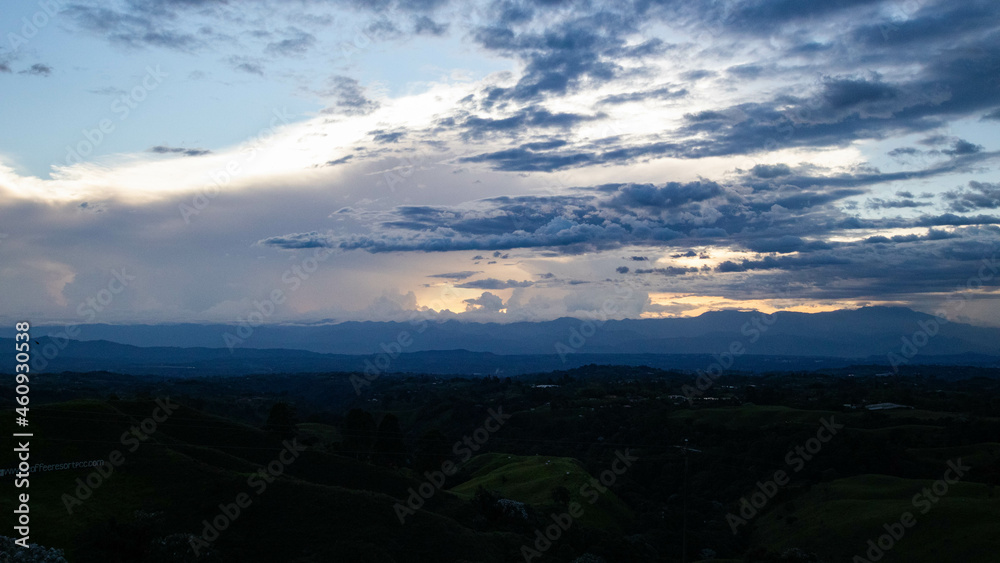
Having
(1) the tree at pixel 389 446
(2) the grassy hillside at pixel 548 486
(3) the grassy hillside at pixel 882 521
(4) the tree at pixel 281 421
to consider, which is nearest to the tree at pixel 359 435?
(1) the tree at pixel 389 446

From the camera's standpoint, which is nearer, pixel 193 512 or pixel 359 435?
pixel 193 512

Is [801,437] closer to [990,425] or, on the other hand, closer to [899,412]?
[990,425]

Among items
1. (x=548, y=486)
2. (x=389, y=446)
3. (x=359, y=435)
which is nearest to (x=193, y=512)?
(x=389, y=446)

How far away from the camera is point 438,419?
180375 millimetres

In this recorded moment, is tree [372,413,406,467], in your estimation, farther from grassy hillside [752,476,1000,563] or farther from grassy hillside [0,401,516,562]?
grassy hillside [752,476,1000,563]

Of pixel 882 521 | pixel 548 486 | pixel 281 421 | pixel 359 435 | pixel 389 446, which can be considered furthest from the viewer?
pixel 359 435

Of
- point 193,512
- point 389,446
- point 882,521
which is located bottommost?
point 882,521

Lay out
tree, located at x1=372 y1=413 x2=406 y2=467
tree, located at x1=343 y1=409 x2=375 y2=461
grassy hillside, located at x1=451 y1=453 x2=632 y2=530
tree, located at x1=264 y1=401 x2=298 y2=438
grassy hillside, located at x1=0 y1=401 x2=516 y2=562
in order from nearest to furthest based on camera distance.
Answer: grassy hillside, located at x1=0 y1=401 x2=516 y2=562 < grassy hillside, located at x1=451 y1=453 x2=632 y2=530 < tree, located at x1=372 y1=413 x2=406 y2=467 < tree, located at x1=264 y1=401 x2=298 y2=438 < tree, located at x1=343 y1=409 x2=375 y2=461

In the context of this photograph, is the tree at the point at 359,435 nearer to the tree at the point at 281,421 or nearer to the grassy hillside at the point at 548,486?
the tree at the point at 281,421

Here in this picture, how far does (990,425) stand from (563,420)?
276ft

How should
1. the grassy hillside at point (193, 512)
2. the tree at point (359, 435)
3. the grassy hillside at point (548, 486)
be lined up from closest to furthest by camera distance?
the grassy hillside at point (193, 512) < the grassy hillside at point (548, 486) < the tree at point (359, 435)

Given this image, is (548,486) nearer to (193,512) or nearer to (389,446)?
(389,446)

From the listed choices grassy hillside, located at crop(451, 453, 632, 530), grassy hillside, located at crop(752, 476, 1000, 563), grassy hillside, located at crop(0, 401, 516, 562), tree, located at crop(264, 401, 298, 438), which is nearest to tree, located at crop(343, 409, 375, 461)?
tree, located at crop(264, 401, 298, 438)

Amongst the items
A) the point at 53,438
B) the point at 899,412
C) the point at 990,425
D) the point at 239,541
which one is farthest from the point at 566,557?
the point at 899,412
